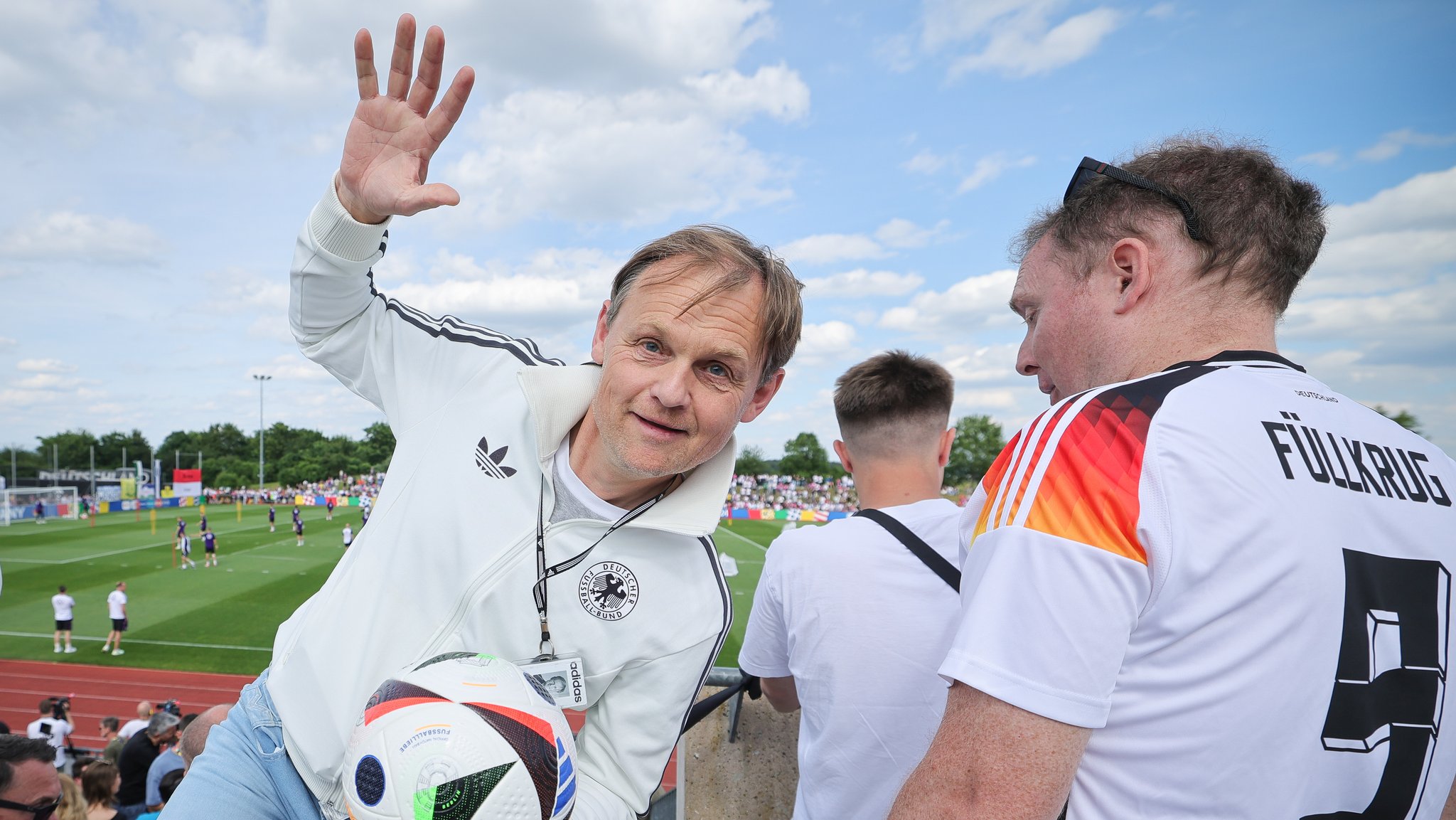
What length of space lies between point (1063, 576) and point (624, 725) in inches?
64.3

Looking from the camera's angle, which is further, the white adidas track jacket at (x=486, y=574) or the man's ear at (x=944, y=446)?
the man's ear at (x=944, y=446)

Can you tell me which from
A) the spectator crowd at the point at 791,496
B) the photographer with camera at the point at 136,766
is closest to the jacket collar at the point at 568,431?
the photographer with camera at the point at 136,766

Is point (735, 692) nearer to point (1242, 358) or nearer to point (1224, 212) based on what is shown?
point (1242, 358)

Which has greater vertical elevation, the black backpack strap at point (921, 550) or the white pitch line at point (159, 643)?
the black backpack strap at point (921, 550)

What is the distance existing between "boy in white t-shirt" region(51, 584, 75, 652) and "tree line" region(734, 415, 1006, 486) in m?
82.4

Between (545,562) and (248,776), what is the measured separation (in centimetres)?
103

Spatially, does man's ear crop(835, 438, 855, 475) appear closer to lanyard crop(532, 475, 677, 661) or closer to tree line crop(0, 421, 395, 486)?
lanyard crop(532, 475, 677, 661)

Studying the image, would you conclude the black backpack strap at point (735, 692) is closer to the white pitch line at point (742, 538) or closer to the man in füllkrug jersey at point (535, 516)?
the man in füllkrug jersey at point (535, 516)

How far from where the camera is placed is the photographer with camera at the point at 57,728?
37.3ft

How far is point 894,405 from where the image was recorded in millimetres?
3592

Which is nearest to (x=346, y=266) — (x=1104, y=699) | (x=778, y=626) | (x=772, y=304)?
(x=772, y=304)

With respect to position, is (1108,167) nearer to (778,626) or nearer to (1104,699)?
(1104,699)

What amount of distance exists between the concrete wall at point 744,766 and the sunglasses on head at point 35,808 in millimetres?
3344

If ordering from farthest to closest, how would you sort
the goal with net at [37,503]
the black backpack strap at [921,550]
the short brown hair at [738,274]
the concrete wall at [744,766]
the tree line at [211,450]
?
the tree line at [211,450] < the goal with net at [37,503] < the concrete wall at [744,766] < the black backpack strap at [921,550] < the short brown hair at [738,274]
